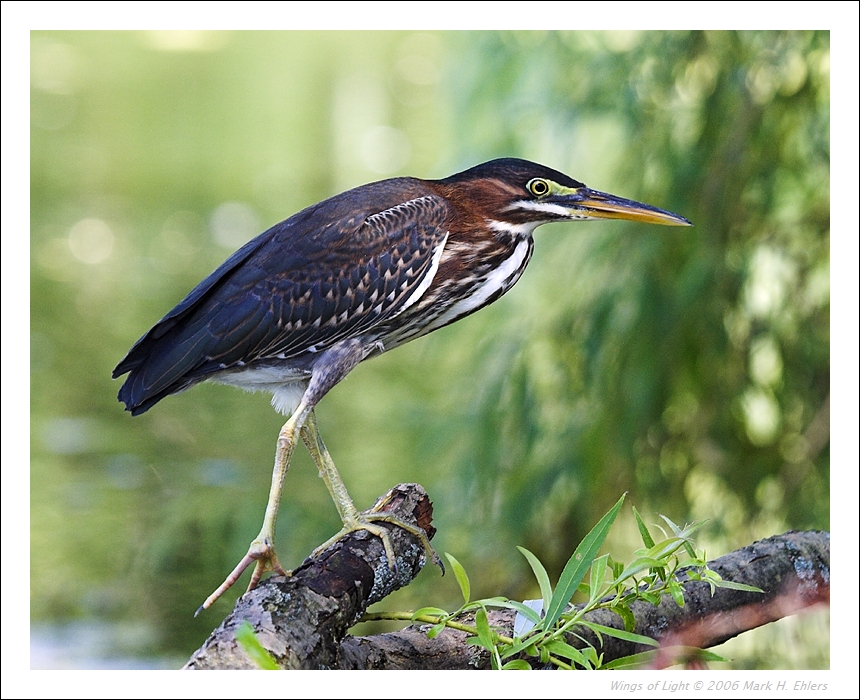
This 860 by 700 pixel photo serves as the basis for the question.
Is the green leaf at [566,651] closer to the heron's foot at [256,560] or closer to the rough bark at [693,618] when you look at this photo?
the rough bark at [693,618]

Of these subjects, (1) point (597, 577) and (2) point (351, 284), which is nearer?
(1) point (597, 577)

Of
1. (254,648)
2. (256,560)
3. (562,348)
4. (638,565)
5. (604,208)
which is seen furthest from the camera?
(562,348)

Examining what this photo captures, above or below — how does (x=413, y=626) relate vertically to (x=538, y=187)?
below

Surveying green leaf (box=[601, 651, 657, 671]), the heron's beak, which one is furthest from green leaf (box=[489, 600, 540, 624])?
the heron's beak

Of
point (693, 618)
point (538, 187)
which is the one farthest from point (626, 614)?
point (538, 187)

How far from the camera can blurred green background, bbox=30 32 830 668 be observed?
1783 millimetres

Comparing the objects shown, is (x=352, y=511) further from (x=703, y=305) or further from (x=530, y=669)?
(x=703, y=305)

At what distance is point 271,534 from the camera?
3.92 ft

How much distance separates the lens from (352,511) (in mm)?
1302

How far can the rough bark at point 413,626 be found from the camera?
3.31ft

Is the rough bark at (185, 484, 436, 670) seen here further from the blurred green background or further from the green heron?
the blurred green background

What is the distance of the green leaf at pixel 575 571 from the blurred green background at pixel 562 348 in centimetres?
60

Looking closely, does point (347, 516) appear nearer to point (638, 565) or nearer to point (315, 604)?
point (315, 604)

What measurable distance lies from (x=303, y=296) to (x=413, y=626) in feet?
1.50
